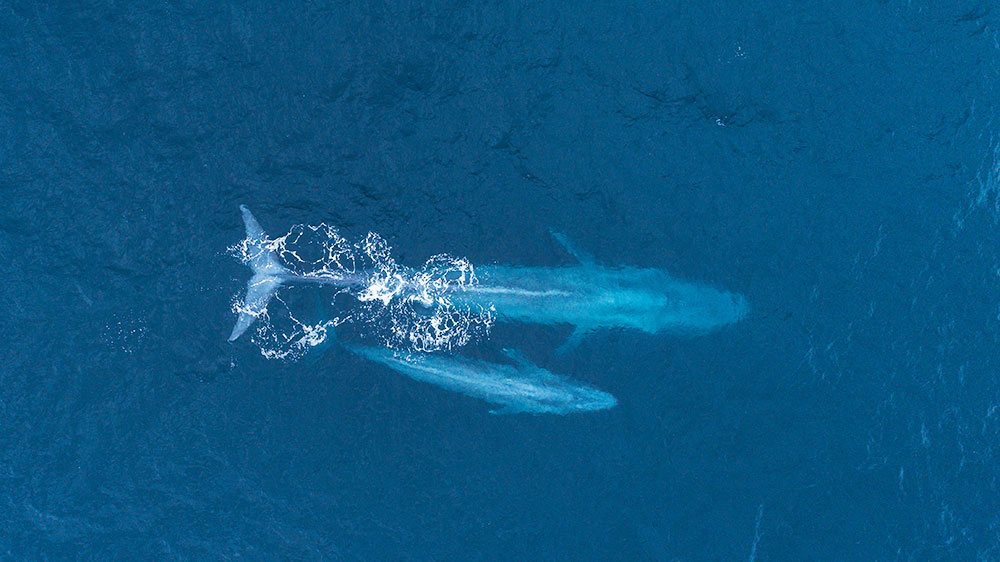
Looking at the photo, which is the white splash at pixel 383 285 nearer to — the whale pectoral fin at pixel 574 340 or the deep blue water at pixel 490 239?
the deep blue water at pixel 490 239

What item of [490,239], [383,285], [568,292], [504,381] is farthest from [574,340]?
[383,285]

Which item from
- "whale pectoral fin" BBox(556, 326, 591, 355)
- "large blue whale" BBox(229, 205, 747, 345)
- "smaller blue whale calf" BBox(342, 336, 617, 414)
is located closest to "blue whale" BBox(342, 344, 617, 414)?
"smaller blue whale calf" BBox(342, 336, 617, 414)

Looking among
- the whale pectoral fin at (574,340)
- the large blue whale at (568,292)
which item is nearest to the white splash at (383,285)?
the large blue whale at (568,292)

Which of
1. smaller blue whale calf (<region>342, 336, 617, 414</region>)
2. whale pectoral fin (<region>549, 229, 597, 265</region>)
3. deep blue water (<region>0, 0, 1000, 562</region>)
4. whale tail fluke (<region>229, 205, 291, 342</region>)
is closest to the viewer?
deep blue water (<region>0, 0, 1000, 562</region>)

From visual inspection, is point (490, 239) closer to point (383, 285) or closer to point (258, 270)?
point (383, 285)

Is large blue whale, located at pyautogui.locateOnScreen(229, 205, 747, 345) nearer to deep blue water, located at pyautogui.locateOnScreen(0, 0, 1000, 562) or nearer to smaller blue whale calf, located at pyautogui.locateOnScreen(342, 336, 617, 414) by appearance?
deep blue water, located at pyautogui.locateOnScreen(0, 0, 1000, 562)

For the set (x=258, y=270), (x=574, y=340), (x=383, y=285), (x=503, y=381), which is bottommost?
(x=503, y=381)

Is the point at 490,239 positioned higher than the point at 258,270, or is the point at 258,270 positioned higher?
the point at 490,239
